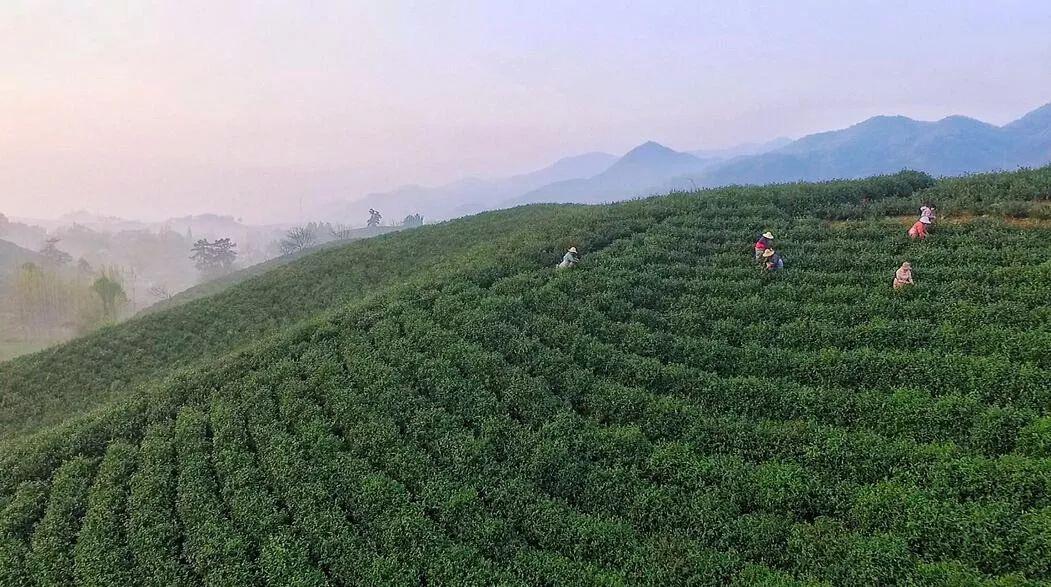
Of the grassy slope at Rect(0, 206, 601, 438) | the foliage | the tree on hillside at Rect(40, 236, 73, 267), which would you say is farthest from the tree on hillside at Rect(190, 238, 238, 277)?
the grassy slope at Rect(0, 206, 601, 438)

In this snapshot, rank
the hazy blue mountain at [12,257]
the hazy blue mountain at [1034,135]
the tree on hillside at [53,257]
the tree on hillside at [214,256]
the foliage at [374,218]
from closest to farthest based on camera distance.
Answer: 1. the hazy blue mountain at [12,257]
2. the tree on hillside at [53,257]
3. the tree on hillside at [214,256]
4. the foliage at [374,218]
5. the hazy blue mountain at [1034,135]

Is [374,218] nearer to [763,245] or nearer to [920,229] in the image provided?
[763,245]

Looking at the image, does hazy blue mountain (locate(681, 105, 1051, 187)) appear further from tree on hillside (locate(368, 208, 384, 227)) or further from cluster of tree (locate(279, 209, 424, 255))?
tree on hillside (locate(368, 208, 384, 227))

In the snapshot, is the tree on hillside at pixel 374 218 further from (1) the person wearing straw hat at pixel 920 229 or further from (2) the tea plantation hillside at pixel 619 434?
(1) the person wearing straw hat at pixel 920 229

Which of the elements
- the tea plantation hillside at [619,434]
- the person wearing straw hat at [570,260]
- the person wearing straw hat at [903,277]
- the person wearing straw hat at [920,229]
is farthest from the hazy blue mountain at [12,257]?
the person wearing straw hat at [920,229]

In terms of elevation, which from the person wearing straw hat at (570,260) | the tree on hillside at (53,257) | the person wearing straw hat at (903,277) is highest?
the tree on hillside at (53,257)

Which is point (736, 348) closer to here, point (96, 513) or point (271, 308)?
point (96, 513)
